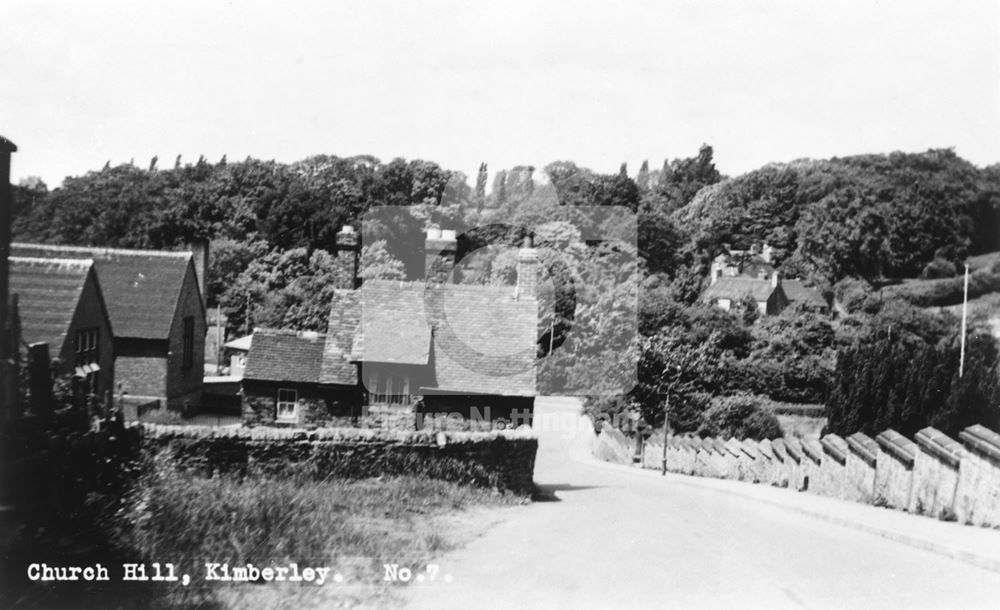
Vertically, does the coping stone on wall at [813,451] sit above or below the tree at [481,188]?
below

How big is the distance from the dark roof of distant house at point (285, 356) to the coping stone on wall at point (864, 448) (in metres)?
15.4

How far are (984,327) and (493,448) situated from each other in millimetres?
42554

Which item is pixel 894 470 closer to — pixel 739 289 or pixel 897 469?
pixel 897 469

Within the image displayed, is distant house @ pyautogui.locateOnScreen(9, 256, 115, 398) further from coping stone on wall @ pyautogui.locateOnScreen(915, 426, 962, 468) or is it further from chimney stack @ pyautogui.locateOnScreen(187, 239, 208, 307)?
coping stone on wall @ pyautogui.locateOnScreen(915, 426, 962, 468)

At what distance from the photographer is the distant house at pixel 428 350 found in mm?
24734

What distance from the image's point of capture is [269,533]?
8945 millimetres

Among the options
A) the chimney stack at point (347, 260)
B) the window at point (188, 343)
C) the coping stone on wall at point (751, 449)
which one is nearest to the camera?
the coping stone on wall at point (751, 449)

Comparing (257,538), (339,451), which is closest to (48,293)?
(339,451)

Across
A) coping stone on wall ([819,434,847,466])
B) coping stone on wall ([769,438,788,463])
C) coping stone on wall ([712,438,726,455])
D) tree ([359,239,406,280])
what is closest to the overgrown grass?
coping stone on wall ([819,434,847,466])

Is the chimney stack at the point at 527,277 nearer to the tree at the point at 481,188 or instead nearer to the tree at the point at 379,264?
the tree at the point at 379,264

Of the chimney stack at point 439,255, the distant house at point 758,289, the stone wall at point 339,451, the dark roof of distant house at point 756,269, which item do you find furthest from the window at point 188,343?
the dark roof of distant house at point 756,269

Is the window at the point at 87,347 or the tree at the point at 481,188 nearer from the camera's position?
the window at the point at 87,347

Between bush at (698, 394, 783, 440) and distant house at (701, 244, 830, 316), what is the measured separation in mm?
20276

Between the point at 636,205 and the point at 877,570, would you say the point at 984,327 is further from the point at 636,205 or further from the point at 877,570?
the point at 877,570
